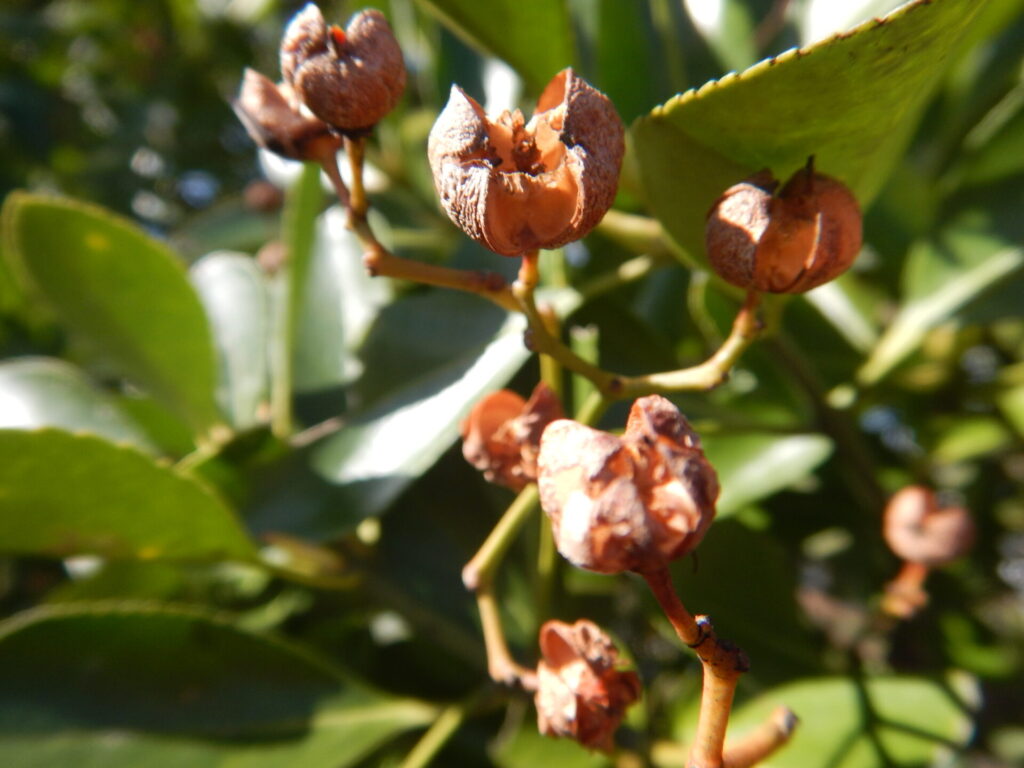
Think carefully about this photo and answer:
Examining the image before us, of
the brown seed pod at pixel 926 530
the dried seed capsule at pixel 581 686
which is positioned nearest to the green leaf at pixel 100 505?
the dried seed capsule at pixel 581 686

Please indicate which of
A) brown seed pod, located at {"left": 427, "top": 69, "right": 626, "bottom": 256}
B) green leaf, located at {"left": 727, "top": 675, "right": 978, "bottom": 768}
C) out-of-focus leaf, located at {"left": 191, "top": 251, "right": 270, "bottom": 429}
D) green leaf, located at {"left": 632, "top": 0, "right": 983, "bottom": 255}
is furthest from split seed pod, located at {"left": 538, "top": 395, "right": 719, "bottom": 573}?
out-of-focus leaf, located at {"left": 191, "top": 251, "right": 270, "bottom": 429}

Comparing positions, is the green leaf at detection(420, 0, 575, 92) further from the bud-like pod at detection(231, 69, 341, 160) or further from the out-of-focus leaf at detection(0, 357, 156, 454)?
the out-of-focus leaf at detection(0, 357, 156, 454)

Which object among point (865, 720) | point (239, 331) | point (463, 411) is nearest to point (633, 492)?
point (463, 411)

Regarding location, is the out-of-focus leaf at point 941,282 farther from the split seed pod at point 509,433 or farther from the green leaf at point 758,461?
the split seed pod at point 509,433

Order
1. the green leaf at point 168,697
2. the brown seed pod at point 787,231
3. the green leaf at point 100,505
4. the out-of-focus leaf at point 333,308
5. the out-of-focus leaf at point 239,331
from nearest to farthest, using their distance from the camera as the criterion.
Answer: the brown seed pod at point 787,231 < the green leaf at point 100,505 < the green leaf at point 168,697 < the out-of-focus leaf at point 333,308 < the out-of-focus leaf at point 239,331

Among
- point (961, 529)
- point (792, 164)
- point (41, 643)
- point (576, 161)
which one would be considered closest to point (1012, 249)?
point (961, 529)

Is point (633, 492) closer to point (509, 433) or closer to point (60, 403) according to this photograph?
point (509, 433)
